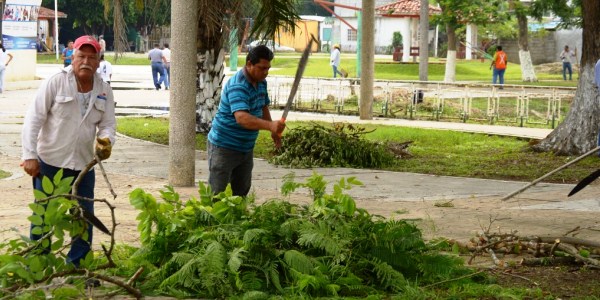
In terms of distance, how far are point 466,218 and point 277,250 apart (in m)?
3.75

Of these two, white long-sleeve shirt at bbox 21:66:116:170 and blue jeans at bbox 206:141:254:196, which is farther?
blue jeans at bbox 206:141:254:196

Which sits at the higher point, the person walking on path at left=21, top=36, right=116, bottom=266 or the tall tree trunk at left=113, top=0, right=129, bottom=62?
the tall tree trunk at left=113, top=0, right=129, bottom=62

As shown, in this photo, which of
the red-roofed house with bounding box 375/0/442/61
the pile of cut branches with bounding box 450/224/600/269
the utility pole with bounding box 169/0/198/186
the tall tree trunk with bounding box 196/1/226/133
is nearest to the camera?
the pile of cut branches with bounding box 450/224/600/269

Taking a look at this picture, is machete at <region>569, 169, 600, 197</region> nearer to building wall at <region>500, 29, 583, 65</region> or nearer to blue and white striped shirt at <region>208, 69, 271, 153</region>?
blue and white striped shirt at <region>208, 69, 271, 153</region>

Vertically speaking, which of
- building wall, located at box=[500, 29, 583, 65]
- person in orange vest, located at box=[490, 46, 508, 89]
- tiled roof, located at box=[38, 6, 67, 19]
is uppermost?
tiled roof, located at box=[38, 6, 67, 19]

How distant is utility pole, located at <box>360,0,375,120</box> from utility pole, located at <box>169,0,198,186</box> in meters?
9.81

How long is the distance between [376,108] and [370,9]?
4.18 metres

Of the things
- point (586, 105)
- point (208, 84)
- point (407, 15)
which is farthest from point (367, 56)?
point (407, 15)

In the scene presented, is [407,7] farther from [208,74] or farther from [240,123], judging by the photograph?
[240,123]

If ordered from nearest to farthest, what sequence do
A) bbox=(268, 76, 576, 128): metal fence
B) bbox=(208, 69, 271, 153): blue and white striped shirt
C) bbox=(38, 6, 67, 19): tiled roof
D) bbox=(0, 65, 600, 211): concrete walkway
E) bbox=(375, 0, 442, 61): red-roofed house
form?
bbox=(208, 69, 271, 153): blue and white striped shirt
bbox=(0, 65, 600, 211): concrete walkway
bbox=(268, 76, 576, 128): metal fence
bbox=(375, 0, 442, 61): red-roofed house
bbox=(38, 6, 67, 19): tiled roof

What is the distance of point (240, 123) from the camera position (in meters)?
7.57

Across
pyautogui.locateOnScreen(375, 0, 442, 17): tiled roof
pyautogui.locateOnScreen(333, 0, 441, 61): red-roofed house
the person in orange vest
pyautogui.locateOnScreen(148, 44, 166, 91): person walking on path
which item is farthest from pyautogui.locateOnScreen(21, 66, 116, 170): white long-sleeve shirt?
pyautogui.locateOnScreen(333, 0, 441, 61): red-roofed house

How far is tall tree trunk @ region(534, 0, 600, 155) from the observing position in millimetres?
15156

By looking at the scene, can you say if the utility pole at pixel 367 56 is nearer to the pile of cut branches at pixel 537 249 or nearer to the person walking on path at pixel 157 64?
the person walking on path at pixel 157 64
